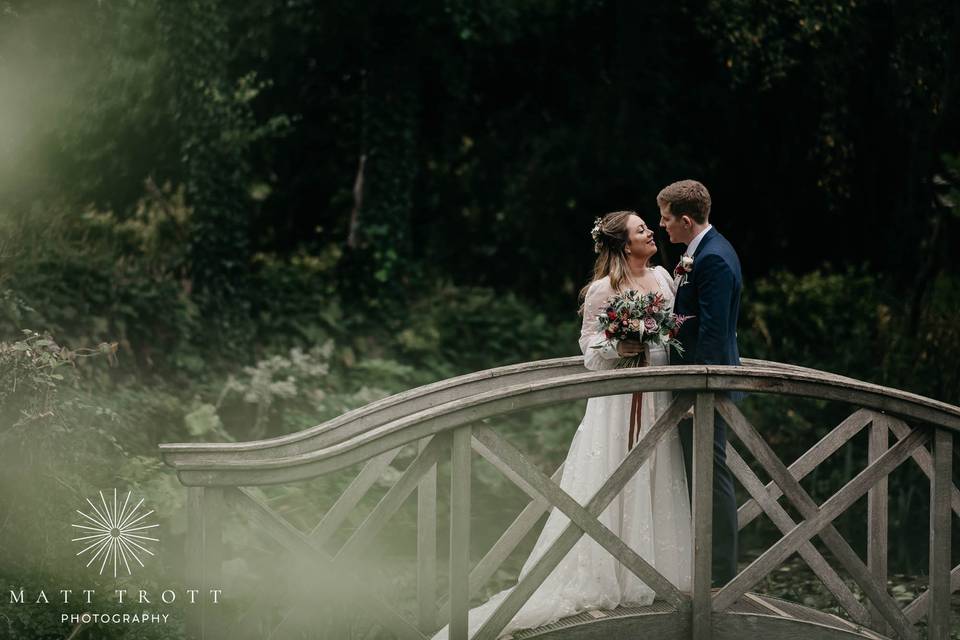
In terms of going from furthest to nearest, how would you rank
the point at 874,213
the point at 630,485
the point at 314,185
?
the point at 314,185 → the point at 874,213 → the point at 630,485

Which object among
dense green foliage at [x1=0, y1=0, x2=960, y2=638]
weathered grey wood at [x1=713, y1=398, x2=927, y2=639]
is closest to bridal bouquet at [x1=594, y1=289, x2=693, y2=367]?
weathered grey wood at [x1=713, y1=398, x2=927, y2=639]

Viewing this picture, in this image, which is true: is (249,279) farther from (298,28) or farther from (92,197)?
(298,28)

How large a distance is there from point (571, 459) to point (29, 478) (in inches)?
119

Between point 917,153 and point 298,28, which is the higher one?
point 298,28

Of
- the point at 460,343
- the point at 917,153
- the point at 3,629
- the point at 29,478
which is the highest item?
the point at 917,153

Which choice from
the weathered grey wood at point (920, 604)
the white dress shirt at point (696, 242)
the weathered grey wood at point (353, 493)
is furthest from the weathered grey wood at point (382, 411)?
the weathered grey wood at point (920, 604)

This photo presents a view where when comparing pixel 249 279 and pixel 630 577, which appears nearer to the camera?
pixel 630 577

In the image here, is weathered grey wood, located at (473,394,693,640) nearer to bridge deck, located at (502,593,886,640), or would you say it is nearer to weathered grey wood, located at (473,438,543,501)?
bridge deck, located at (502,593,886,640)

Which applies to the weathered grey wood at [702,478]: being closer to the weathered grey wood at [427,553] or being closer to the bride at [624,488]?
the bride at [624,488]

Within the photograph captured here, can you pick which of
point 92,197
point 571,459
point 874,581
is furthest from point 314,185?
point 874,581

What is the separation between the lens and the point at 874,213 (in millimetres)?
12672

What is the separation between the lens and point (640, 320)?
5.32 meters

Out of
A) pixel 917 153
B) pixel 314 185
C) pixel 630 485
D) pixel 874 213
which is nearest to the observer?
pixel 630 485

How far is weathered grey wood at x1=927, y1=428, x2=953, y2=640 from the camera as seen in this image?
528 centimetres
